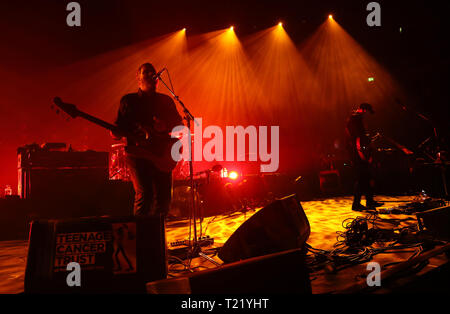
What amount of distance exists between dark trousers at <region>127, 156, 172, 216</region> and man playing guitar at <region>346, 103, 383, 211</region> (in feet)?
12.6

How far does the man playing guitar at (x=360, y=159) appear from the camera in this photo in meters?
4.61

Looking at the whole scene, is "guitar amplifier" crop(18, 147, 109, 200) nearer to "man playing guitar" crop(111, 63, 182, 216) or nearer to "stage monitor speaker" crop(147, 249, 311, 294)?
"man playing guitar" crop(111, 63, 182, 216)

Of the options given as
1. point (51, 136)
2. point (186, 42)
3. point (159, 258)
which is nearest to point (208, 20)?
point (186, 42)

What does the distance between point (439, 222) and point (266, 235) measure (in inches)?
66.5

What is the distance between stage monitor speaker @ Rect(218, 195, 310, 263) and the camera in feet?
6.09

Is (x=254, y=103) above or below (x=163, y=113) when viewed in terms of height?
above

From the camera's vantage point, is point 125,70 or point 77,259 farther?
point 125,70

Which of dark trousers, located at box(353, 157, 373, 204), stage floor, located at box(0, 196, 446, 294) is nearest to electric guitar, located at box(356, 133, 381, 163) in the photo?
dark trousers, located at box(353, 157, 373, 204)

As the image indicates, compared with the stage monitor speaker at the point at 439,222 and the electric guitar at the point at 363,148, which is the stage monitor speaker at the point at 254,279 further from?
the electric guitar at the point at 363,148

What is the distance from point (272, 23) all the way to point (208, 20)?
2.43m

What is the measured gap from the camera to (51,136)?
7566 mm

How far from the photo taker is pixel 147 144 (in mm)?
2322

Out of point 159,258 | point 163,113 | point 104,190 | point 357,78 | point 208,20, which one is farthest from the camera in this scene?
point 357,78
